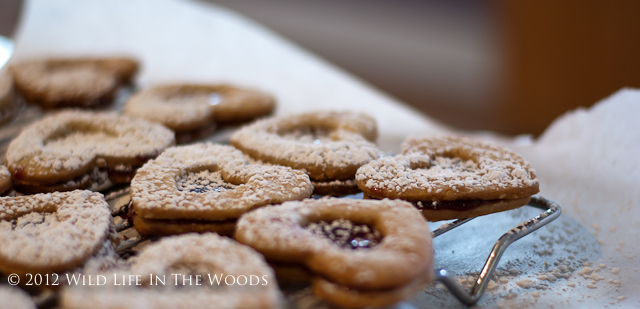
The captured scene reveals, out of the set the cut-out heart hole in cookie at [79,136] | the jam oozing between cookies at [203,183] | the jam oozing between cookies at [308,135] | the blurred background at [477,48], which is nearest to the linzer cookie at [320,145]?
the jam oozing between cookies at [308,135]

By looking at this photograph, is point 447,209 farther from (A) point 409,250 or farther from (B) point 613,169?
(B) point 613,169

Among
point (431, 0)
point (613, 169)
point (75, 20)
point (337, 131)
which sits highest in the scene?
point (431, 0)

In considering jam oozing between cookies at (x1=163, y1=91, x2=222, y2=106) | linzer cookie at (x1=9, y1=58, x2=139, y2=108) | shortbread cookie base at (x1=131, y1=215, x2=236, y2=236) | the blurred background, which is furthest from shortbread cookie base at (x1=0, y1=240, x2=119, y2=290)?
the blurred background

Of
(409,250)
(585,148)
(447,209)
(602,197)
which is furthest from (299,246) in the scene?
(585,148)

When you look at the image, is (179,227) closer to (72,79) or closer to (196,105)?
(196,105)

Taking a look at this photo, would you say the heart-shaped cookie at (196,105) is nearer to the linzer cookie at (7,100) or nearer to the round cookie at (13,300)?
the linzer cookie at (7,100)

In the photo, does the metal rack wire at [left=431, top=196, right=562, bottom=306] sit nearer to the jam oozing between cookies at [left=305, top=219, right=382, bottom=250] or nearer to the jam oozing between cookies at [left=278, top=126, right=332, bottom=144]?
the jam oozing between cookies at [left=305, top=219, right=382, bottom=250]
